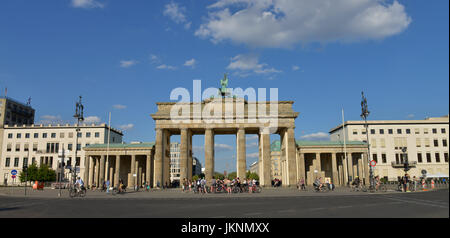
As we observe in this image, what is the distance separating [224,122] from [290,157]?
1291 cm

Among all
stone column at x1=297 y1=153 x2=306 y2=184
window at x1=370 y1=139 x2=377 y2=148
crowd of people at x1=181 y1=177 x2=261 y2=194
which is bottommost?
crowd of people at x1=181 y1=177 x2=261 y2=194

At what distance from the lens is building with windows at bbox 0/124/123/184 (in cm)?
8519

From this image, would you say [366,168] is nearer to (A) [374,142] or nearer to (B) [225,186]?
(A) [374,142]

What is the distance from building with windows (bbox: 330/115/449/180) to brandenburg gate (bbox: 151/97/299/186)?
41.3 metres

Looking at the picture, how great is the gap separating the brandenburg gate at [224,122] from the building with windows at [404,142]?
1626 inches

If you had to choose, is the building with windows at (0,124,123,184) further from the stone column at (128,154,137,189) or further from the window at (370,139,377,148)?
the window at (370,139,377,148)

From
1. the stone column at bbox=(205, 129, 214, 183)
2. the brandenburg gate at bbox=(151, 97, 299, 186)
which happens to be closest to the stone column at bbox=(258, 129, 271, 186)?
the brandenburg gate at bbox=(151, 97, 299, 186)

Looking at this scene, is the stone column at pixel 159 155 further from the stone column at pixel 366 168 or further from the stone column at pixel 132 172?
the stone column at pixel 366 168

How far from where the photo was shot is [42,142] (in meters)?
86.2
